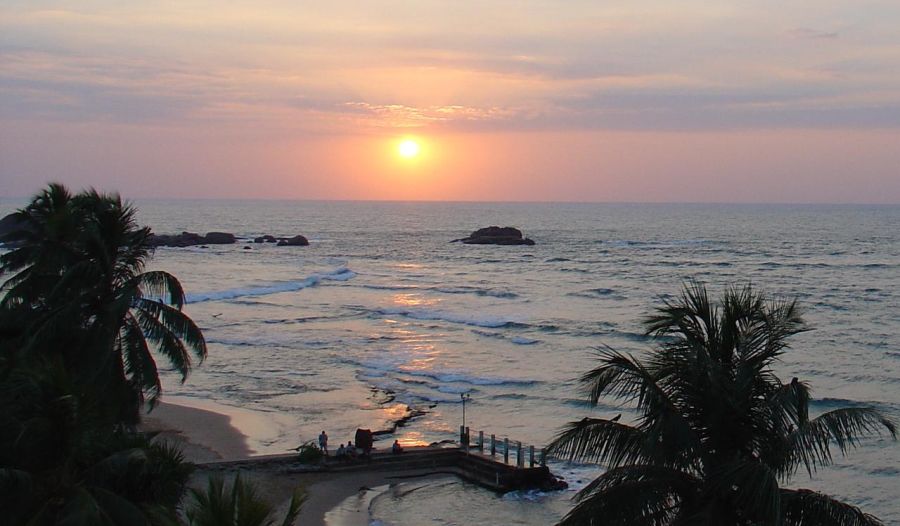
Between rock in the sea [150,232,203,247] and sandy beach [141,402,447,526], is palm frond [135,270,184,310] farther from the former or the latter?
rock in the sea [150,232,203,247]

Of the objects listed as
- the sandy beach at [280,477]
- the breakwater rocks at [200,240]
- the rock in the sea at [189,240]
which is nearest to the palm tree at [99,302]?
the sandy beach at [280,477]

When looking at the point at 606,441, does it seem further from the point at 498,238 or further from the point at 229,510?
the point at 498,238

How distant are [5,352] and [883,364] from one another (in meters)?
38.1

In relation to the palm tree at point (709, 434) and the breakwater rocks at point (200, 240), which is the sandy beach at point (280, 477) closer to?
the palm tree at point (709, 434)

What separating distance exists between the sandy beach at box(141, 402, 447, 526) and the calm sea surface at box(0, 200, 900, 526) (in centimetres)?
79

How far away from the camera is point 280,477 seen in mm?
24281

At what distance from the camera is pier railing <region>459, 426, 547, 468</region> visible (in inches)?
997

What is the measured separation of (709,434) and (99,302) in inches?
431

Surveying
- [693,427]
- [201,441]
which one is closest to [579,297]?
[201,441]

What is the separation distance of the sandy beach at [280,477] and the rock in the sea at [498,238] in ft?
339

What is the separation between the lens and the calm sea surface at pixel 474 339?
28188mm

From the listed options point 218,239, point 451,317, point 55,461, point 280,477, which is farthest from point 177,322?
point 218,239

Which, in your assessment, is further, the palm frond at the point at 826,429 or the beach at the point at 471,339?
the beach at the point at 471,339

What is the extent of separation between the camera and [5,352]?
15.1 meters
